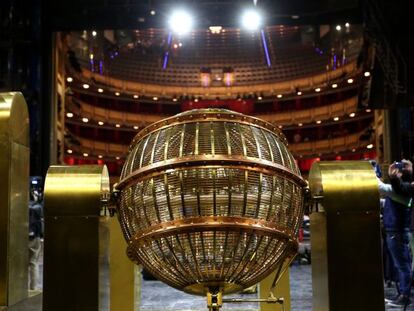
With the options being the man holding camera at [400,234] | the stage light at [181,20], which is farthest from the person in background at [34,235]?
the stage light at [181,20]

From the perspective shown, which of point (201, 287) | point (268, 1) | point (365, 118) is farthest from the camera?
point (365, 118)

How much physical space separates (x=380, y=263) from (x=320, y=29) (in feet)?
91.9

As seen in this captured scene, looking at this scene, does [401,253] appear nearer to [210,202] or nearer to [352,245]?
[352,245]

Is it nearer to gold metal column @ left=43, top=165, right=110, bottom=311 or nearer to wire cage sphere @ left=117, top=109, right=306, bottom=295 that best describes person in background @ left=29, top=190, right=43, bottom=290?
gold metal column @ left=43, top=165, right=110, bottom=311

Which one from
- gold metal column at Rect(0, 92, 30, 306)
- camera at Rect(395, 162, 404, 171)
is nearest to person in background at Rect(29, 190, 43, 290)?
camera at Rect(395, 162, 404, 171)

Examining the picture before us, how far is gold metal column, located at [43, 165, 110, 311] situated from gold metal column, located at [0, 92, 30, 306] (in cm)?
44

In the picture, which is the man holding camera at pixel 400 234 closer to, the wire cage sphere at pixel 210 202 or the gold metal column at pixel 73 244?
the wire cage sphere at pixel 210 202

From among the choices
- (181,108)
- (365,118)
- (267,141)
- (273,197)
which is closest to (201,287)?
(273,197)

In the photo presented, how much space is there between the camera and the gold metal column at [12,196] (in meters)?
2.31

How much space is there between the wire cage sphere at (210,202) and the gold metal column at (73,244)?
13cm

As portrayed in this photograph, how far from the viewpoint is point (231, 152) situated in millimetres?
1732

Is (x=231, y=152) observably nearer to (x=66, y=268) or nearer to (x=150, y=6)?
(x=66, y=268)

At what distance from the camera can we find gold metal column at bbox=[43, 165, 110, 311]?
196 centimetres

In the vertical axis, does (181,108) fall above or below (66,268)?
above
